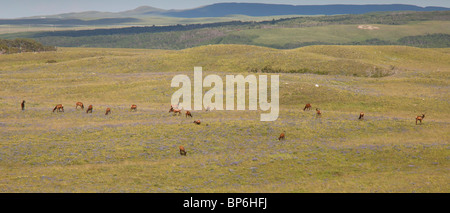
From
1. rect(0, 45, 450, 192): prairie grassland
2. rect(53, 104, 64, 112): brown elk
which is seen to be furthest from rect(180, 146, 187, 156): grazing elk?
rect(53, 104, 64, 112): brown elk

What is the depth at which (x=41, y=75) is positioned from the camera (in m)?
92.9

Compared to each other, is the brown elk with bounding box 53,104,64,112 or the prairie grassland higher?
the brown elk with bounding box 53,104,64,112

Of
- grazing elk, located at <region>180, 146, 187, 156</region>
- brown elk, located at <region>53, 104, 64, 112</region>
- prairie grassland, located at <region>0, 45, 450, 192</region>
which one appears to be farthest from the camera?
brown elk, located at <region>53, 104, 64, 112</region>

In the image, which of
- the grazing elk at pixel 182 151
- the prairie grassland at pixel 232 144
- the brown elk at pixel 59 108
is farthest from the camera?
the brown elk at pixel 59 108

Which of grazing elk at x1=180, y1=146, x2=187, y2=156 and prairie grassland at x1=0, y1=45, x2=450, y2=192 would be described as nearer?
prairie grassland at x1=0, y1=45, x2=450, y2=192

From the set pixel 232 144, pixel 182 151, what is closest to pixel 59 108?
pixel 182 151

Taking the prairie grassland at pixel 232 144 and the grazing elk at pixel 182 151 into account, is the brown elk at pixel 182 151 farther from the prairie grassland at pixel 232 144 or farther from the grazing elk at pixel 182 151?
the prairie grassland at pixel 232 144

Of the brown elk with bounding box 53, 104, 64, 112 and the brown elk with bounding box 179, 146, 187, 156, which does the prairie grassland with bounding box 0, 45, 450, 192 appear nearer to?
the brown elk with bounding box 179, 146, 187, 156

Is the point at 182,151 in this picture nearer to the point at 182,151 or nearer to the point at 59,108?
the point at 182,151

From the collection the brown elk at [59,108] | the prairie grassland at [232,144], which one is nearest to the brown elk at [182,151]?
the prairie grassland at [232,144]

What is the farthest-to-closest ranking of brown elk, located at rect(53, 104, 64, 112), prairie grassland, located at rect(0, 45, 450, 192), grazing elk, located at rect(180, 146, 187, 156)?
1. brown elk, located at rect(53, 104, 64, 112)
2. grazing elk, located at rect(180, 146, 187, 156)
3. prairie grassland, located at rect(0, 45, 450, 192)

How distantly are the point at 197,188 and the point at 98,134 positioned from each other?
16.8m

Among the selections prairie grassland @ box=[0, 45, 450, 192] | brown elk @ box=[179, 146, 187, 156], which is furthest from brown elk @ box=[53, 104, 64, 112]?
brown elk @ box=[179, 146, 187, 156]

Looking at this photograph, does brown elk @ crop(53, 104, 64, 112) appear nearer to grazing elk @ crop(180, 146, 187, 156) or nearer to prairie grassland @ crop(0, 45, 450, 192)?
prairie grassland @ crop(0, 45, 450, 192)
